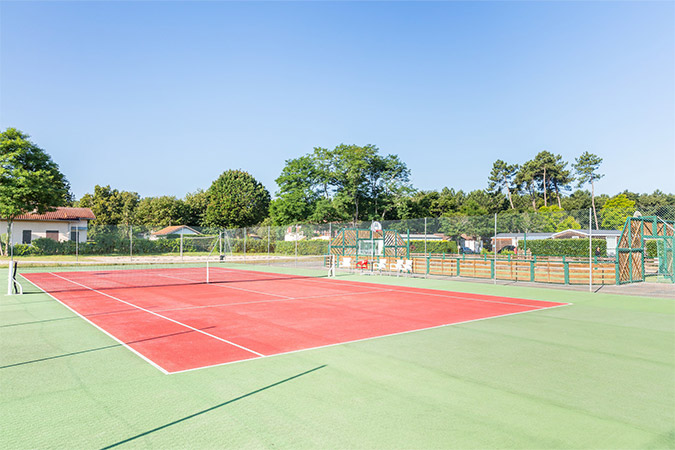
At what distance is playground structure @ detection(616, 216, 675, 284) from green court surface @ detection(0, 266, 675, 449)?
11.9 meters

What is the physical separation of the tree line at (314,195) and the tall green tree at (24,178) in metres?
0.07

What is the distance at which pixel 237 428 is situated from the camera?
14.7 ft

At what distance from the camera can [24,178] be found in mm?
38000

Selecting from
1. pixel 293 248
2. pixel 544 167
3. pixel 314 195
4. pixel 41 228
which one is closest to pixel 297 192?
pixel 314 195

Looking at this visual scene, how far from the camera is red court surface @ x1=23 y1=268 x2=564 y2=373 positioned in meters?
8.05

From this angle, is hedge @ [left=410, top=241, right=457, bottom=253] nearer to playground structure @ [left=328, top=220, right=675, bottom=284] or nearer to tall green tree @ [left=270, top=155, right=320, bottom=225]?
playground structure @ [left=328, top=220, right=675, bottom=284]

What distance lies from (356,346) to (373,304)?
566 centimetres

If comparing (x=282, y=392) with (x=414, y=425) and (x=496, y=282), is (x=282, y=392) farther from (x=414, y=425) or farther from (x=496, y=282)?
(x=496, y=282)

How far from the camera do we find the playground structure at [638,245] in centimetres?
1948

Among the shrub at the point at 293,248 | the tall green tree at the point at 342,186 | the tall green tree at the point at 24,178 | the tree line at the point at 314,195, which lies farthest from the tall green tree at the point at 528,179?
the tall green tree at the point at 24,178

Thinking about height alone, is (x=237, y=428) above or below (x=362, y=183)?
below

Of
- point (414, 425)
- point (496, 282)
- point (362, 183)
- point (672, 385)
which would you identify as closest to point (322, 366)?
point (414, 425)

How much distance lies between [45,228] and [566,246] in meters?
50.1

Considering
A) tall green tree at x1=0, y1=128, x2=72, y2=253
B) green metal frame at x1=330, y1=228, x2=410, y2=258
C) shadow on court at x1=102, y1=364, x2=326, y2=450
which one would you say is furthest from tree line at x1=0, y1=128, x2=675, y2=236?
shadow on court at x1=102, y1=364, x2=326, y2=450
